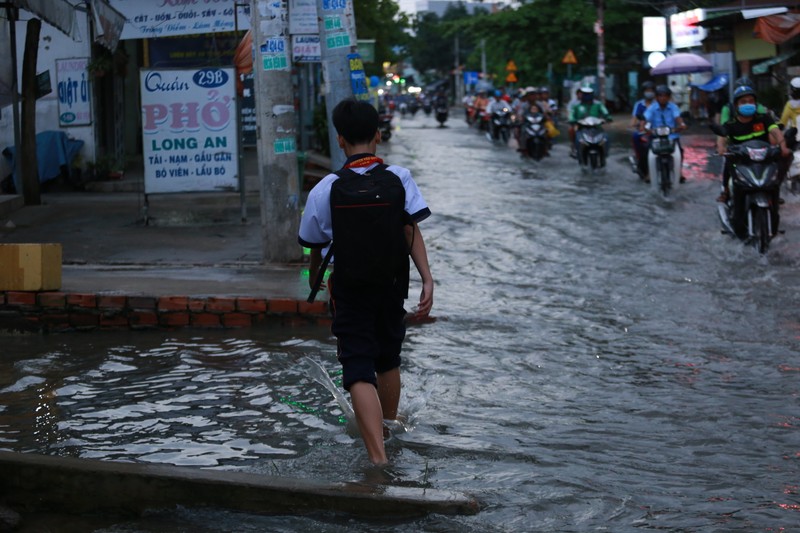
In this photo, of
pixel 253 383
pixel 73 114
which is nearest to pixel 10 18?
pixel 73 114

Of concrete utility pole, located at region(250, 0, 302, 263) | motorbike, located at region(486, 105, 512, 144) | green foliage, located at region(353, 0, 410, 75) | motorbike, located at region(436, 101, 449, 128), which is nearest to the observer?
concrete utility pole, located at region(250, 0, 302, 263)

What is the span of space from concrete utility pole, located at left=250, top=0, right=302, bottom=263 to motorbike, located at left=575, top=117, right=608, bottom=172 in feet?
41.8

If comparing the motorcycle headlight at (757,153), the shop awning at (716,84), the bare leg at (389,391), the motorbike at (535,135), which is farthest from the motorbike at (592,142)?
the bare leg at (389,391)

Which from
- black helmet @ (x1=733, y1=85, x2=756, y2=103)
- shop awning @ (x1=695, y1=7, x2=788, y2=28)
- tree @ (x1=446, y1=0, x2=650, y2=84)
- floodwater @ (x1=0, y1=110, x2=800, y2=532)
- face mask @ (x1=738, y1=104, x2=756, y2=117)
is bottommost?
floodwater @ (x1=0, y1=110, x2=800, y2=532)

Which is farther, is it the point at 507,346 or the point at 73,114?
the point at 73,114

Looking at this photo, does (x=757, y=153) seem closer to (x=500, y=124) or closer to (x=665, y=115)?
(x=665, y=115)

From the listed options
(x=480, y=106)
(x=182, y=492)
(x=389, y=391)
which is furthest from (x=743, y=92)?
(x=480, y=106)

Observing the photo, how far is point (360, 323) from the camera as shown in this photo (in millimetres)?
5285

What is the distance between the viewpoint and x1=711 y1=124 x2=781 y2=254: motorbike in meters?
12.1

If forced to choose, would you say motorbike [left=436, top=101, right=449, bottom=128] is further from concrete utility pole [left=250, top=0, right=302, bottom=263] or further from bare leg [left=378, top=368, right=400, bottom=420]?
bare leg [left=378, top=368, right=400, bottom=420]

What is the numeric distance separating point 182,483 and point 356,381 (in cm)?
93

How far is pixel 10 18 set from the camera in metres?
14.3

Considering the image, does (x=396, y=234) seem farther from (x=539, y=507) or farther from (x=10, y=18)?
(x=10, y=18)

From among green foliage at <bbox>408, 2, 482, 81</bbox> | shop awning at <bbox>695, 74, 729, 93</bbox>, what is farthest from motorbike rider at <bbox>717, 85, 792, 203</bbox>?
green foliage at <bbox>408, 2, 482, 81</bbox>
